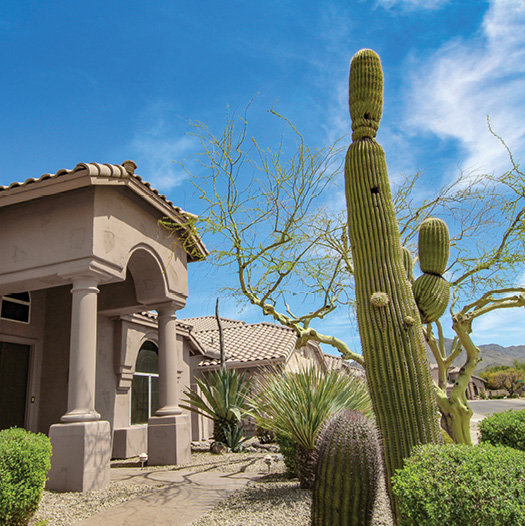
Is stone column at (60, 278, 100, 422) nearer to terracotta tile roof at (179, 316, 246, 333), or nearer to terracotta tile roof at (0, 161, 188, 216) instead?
terracotta tile roof at (0, 161, 188, 216)

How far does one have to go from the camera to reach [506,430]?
6.66m

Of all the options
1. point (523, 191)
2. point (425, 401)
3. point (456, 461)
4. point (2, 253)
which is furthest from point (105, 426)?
point (523, 191)

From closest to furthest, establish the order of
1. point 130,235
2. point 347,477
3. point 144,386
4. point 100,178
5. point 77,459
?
1. point 347,477
2. point 77,459
3. point 100,178
4. point 130,235
5. point 144,386

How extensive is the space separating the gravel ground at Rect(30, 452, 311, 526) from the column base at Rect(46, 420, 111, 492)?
162 mm

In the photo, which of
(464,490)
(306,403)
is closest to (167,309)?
(306,403)

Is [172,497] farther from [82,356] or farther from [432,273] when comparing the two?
[432,273]

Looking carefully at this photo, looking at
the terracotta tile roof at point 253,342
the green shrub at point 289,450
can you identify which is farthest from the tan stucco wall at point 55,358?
the terracotta tile roof at point 253,342

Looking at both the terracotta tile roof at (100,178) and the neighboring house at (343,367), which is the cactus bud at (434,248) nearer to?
the neighboring house at (343,367)

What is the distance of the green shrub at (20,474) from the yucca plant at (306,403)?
10.6 feet

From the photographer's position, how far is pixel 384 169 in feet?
19.4

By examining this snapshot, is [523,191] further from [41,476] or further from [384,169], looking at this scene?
[41,476]

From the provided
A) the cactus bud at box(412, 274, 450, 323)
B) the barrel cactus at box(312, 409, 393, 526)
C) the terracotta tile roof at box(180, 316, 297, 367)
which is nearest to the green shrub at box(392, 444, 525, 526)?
the barrel cactus at box(312, 409, 393, 526)

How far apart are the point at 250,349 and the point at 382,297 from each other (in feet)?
50.3

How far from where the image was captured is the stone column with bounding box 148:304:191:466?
31.7ft
